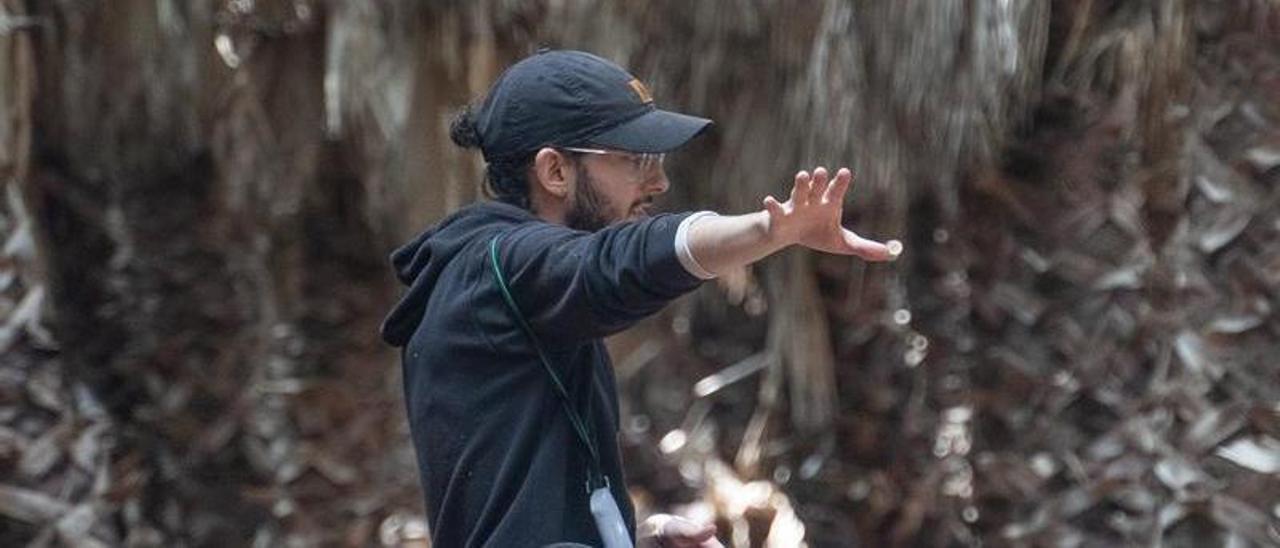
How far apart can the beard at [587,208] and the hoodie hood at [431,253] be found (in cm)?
5

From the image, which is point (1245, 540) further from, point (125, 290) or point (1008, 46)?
point (125, 290)

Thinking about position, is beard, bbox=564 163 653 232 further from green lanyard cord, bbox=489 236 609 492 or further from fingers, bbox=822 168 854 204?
fingers, bbox=822 168 854 204

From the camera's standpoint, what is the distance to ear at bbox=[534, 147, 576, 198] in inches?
103

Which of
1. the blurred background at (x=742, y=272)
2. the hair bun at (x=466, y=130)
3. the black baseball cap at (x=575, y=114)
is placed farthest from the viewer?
the blurred background at (x=742, y=272)

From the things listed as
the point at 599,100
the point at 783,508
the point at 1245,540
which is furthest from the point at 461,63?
the point at 599,100

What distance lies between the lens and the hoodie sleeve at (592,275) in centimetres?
231

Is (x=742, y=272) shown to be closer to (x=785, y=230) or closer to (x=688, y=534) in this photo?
(x=688, y=534)

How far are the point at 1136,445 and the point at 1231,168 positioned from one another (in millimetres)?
633

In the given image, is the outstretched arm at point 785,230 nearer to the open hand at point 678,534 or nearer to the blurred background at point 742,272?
the open hand at point 678,534

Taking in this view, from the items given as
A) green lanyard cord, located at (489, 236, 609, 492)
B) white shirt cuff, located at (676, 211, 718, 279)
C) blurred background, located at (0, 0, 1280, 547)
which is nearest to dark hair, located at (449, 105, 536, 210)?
green lanyard cord, located at (489, 236, 609, 492)

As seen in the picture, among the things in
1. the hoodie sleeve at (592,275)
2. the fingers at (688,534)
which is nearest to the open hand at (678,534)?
the fingers at (688,534)

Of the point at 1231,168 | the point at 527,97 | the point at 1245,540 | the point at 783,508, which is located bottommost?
the point at 783,508

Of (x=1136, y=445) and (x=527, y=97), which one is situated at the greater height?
(x=527, y=97)

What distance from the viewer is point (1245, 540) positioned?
454cm
